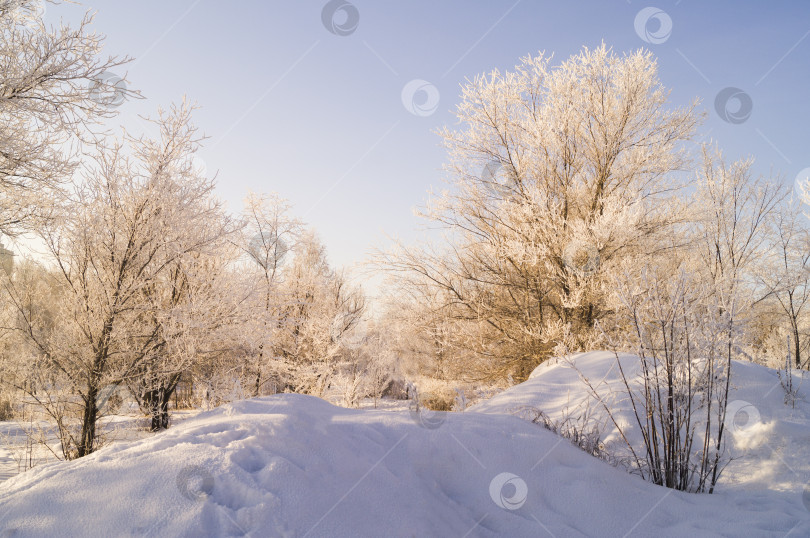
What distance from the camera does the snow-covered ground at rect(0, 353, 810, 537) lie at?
5.77 ft

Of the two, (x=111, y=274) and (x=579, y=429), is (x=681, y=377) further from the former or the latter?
(x=111, y=274)

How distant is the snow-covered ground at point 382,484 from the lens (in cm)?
176

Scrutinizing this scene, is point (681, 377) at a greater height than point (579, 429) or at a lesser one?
greater

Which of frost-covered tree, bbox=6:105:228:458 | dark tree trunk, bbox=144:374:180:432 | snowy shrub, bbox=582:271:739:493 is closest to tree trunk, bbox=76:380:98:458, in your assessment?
frost-covered tree, bbox=6:105:228:458

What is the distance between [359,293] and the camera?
1817 centimetres

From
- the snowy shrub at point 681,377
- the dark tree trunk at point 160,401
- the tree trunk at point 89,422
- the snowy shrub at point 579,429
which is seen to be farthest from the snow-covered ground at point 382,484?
the dark tree trunk at point 160,401

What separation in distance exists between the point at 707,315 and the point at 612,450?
52.5 inches

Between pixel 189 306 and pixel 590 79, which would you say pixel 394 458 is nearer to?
pixel 189 306

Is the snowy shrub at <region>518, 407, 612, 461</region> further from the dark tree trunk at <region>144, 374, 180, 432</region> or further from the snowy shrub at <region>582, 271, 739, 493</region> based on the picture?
the dark tree trunk at <region>144, 374, 180, 432</region>

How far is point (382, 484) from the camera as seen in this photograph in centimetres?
225

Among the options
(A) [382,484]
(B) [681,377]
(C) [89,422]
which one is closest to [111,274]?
(C) [89,422]

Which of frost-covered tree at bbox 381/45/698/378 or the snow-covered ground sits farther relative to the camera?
frost-covered tree at bbox 381/45/698/378

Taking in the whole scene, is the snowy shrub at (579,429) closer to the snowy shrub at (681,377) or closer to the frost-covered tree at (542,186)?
the snowy shrub at (681,377)

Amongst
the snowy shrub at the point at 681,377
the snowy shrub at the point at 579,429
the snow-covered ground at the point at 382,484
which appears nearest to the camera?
the snow-covered ground at the point at 382,484
